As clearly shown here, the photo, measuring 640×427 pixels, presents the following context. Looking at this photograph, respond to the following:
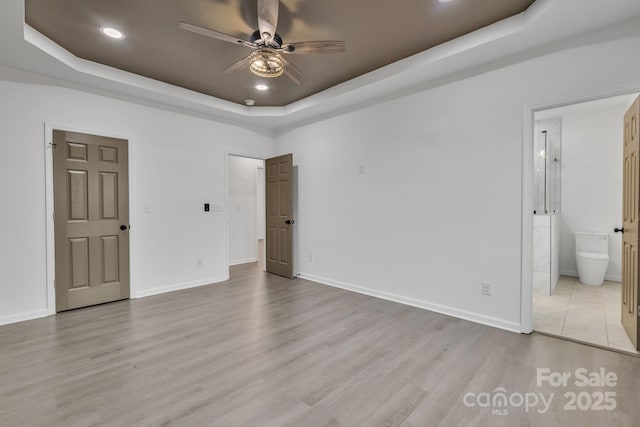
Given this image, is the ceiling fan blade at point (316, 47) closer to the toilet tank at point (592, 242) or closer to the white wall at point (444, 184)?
the white wall at point (444, 184)

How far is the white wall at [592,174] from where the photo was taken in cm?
466

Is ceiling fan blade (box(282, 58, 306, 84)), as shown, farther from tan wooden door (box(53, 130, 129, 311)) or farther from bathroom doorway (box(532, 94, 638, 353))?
bathroom doorway (box(532, 94, 638, 353))

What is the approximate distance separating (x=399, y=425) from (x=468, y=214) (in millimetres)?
2194

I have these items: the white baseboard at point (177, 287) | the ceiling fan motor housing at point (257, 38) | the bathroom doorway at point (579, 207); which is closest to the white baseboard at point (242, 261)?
the white baseboard at point (177, 287)

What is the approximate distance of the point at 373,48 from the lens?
305 cm

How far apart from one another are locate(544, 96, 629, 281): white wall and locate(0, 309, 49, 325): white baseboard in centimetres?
741

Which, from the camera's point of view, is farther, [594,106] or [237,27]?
[594,106]

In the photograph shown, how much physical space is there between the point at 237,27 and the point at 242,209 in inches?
170

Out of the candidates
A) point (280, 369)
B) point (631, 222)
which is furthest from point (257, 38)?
point (631, 222)

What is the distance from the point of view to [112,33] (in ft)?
9.02

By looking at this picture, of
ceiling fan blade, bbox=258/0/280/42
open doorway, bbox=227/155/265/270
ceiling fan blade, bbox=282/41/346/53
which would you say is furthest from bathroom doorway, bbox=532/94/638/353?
open doorway, bbox=227/155/265/270

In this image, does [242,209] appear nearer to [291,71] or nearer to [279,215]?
[279,215]

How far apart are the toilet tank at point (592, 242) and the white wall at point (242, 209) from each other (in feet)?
19.6

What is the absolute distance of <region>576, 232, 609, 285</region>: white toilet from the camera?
14.1 ft
